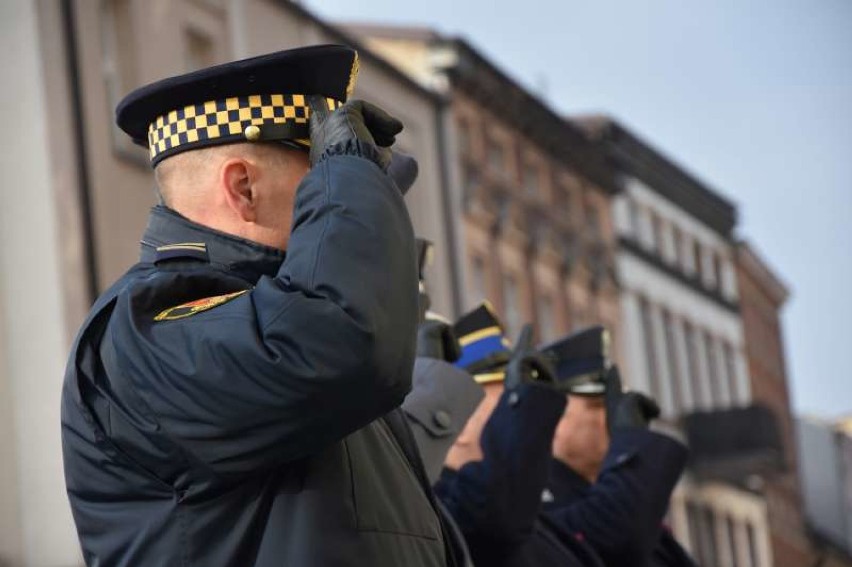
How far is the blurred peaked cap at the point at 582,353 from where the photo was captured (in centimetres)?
878

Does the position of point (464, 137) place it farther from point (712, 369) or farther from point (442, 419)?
point (442, 419)

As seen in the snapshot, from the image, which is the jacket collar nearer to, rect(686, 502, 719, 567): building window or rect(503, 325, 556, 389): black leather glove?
rect(503, 325, 556, 389): black leather glove

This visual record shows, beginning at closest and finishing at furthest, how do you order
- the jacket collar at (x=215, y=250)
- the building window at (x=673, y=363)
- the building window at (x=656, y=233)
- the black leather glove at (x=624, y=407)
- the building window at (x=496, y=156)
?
the jacket collar at (x=215, y=250) < the black leather glove at (x=624, y=407) < the building window at (x=496, y=156) < the building window at (x=673, y=363) < the building window at (x=656, y=233)

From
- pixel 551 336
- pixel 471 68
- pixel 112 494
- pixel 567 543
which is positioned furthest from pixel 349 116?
pixel 551 336

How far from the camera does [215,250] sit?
4.05m

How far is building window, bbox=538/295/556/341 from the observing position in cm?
3844

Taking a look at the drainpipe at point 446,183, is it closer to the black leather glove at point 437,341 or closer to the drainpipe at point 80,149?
the drainpipe at point 80,149

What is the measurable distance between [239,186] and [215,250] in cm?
13

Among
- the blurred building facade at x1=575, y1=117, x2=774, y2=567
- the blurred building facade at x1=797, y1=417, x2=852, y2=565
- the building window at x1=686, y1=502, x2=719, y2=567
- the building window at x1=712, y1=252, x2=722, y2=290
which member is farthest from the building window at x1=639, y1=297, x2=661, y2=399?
the blurred building facade at x1=797, y1=417, x2=852, y2=565

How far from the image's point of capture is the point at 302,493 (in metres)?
3.85

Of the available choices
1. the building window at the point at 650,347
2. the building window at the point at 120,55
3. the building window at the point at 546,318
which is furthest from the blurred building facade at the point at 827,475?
the building window at the point at 120,55

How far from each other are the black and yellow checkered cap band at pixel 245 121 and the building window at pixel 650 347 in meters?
40.8

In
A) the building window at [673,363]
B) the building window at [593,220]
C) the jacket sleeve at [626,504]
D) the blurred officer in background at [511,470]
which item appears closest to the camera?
the blurred officer in background at [511,470]

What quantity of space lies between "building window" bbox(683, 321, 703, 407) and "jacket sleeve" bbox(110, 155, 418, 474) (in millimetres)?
45031
